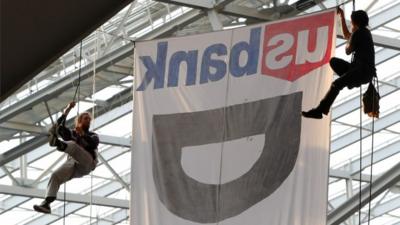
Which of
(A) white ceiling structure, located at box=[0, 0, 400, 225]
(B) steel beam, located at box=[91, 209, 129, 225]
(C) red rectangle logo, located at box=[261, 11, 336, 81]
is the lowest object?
(C) red rectangle logo, located at box=[261, 11, 336, 81]

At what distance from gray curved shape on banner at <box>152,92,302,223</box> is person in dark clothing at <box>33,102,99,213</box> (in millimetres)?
768

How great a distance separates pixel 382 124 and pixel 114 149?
196 inches

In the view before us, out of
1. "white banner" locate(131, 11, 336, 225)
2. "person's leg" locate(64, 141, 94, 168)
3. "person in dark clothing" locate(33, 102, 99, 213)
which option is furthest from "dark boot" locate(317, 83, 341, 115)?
"person's leg" locate(64, 141, 94, 168)

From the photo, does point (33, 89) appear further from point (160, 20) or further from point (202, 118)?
point (202, 118)

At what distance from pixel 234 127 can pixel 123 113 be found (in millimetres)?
8734

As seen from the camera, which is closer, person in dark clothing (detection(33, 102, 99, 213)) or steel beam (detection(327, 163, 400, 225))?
person in dark clothing (detection(33, 102, 99, 213))

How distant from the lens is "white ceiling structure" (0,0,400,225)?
16844 millimetres

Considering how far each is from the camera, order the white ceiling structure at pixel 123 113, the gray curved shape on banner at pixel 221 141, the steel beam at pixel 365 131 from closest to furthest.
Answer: the gray curved shape on banner at pixel 221 141 → the white ceiling structure at pixel 123 113 → the steel beam at pixel 365 131

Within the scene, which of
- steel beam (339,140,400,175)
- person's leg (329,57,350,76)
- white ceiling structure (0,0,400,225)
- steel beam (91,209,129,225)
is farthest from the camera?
steel beam (91,209,129,225)

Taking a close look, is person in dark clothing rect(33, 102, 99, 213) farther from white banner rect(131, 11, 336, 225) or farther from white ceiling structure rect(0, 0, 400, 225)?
white ceiling structure rect(0, 0, 400, 225)

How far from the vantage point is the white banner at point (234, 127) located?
11.5m

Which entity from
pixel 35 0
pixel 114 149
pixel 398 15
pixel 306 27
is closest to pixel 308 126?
pixel 306 27

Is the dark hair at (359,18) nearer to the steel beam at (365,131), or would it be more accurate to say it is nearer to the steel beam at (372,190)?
the steel beam at (372,190)

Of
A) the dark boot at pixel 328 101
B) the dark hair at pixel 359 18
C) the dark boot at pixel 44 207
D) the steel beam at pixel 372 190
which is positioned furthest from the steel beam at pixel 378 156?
the dark hair at pixel 359 18
